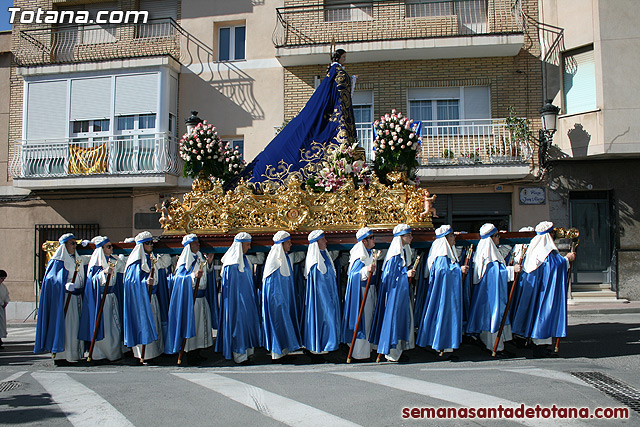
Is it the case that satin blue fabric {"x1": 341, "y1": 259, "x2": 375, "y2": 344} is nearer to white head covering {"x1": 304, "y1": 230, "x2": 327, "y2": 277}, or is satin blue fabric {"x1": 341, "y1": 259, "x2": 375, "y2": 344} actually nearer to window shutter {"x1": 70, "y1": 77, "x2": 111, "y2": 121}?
white head covering {"x1": 304, "y1": 230, "x2": 327, "y2": 277}

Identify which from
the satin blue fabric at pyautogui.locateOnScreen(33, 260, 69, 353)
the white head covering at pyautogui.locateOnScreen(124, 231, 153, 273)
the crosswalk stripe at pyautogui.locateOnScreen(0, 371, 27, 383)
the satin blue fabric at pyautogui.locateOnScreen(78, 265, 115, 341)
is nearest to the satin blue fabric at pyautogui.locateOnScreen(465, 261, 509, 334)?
the white head covering at pyautogui.locateOnScreen(124, 231, 153, 273)

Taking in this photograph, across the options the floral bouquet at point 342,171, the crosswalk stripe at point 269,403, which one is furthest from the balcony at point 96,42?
the crosswalk stripe at point 269,403

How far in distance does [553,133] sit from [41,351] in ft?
40.2

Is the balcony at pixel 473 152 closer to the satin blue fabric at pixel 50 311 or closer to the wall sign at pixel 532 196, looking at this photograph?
the wall sign at pixel 532 196

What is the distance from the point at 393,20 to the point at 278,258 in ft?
33.5

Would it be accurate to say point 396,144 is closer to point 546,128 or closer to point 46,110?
point 546,128

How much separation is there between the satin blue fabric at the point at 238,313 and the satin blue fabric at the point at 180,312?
457 millimetres

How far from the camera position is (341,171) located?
8.01 m

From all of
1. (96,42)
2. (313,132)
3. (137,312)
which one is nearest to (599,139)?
(313,132)

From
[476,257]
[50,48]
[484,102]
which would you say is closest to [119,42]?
[50,48]

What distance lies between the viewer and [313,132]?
350 inches

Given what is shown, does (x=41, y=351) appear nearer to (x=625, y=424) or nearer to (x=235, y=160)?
(x=235, y=160)

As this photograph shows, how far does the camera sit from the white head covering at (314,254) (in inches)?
273

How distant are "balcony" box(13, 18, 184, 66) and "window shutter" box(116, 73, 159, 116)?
1040mm
